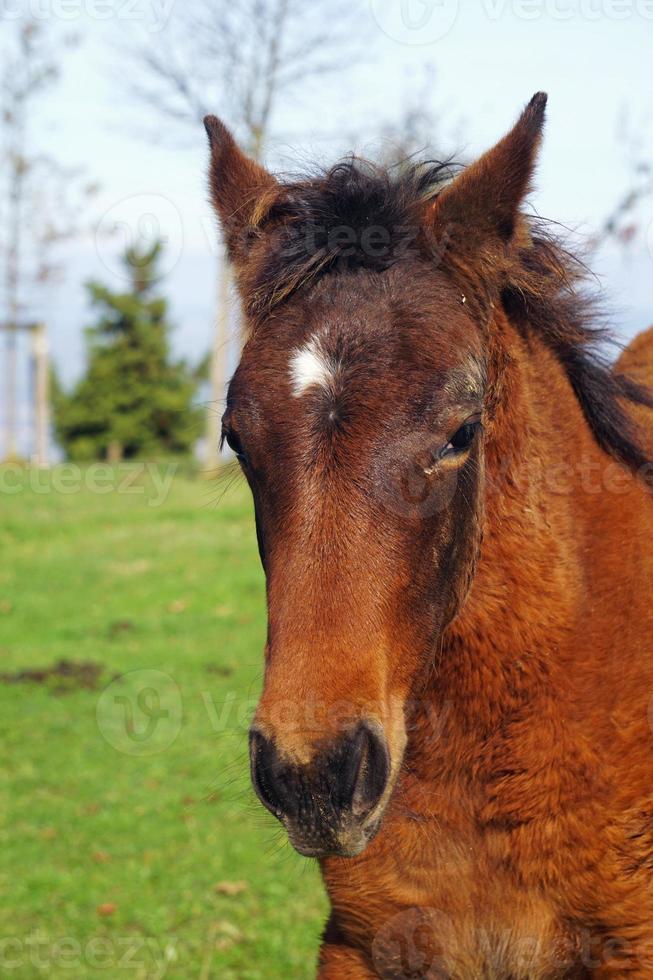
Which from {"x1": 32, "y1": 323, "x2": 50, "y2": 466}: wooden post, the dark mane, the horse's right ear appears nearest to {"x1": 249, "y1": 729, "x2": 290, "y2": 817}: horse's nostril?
the dark mane

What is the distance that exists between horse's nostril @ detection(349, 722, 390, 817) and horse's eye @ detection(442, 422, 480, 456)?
30.5 inches

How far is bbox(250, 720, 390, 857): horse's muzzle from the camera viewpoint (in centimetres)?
246

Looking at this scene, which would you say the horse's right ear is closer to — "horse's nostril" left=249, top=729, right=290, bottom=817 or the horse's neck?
the horse's neck

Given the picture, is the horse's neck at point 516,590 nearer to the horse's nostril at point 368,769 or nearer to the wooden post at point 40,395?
the horse's nostril at point 368,769

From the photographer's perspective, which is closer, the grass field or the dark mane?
the dark mane

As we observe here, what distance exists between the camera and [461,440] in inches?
112

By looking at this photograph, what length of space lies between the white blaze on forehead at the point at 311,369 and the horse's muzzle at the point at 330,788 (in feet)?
2.88

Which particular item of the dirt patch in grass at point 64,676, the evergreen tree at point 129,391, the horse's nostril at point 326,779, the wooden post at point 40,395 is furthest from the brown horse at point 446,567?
the evergreen tree at point 129,391

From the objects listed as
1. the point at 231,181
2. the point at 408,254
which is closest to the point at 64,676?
the point at 231,181

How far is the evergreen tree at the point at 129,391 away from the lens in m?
27.8

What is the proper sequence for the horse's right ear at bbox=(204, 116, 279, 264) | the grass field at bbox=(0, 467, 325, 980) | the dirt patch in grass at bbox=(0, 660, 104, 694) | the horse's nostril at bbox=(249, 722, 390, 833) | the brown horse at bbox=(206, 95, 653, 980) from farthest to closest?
the dirt patch in grass at bbox=(0, 660, 104, 694) → the grass field at bbox=(0, 467, 325, 980) → the horse's right ear at bbox=(204, 116, 279, 264) → the brown horse at bbox=(206, 95, 653, 980) → the horse's nostril at bbox=(249, 722, 390, 833)

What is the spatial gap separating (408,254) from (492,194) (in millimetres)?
299

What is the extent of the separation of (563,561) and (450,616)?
17.3 inches

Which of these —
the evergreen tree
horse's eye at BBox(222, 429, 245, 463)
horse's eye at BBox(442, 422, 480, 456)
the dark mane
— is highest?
the dark mane
